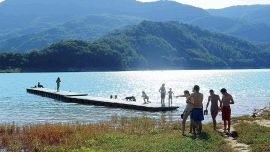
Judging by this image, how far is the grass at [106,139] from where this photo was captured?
66.0 feet

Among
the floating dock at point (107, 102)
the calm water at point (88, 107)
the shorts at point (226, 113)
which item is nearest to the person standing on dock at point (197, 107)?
the shorts at point (226, 113)

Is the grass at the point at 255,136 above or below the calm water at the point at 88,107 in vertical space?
above

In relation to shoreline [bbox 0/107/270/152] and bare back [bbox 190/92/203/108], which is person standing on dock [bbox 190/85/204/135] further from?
shoreline [bbox 0/107/270/152]

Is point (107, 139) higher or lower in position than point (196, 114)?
lower

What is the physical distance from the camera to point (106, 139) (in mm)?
23172

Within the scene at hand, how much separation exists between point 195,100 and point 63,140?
7006 mm

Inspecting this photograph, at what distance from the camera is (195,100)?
74.3 ft

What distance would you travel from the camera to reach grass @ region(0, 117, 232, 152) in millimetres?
20109

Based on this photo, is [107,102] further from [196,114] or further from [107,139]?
[196,114]

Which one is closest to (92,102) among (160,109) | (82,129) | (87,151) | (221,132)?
(160,109)

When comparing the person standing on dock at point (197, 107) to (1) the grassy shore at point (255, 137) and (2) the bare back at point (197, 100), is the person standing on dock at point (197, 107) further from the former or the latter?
(1) the grassy shore at point (255, 137)

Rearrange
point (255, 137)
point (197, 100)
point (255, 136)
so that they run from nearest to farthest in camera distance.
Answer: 1. point (255, 137)
2. point (255, 136)
3. point (197, 100)

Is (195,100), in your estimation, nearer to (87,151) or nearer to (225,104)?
(225,104)

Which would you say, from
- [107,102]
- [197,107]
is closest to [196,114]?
[197,107]
